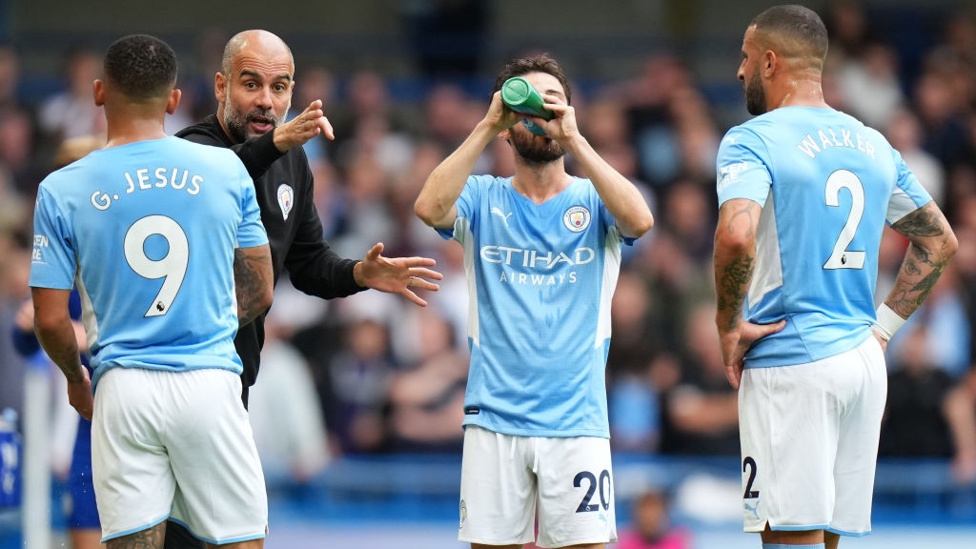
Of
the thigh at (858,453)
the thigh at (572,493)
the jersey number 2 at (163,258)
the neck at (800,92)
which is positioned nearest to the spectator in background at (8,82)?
the jersey number 2 at (163,258)

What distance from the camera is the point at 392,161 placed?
14312 mm

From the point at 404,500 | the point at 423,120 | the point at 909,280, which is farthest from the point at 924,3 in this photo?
the point at 909,280

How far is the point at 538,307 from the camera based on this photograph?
6.27 m

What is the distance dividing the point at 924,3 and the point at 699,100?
4.51 meters

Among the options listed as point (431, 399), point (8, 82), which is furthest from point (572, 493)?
point (8, 82)

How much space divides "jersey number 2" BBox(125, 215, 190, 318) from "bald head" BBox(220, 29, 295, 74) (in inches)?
51.7

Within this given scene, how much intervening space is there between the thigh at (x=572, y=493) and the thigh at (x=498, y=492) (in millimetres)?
67

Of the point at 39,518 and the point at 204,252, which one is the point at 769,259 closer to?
the point at 204,252

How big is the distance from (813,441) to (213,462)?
2.39 m

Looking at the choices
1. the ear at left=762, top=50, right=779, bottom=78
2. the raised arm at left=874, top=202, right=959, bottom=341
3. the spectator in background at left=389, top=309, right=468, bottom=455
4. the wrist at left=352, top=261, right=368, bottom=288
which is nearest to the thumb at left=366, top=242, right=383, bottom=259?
the wrist at left=352, top=261, right=368, bottom=288

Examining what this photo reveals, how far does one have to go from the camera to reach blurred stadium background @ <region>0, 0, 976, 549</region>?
36.3ft

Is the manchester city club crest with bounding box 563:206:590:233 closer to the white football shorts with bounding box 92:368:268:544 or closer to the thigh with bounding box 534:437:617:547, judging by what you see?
the thigh with bounding box 534:437:617:547

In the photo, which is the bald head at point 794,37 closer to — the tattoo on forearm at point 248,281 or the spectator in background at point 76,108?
the tattoo on forearm at point 248,281

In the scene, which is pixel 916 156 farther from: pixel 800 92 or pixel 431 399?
pixel 800 92
